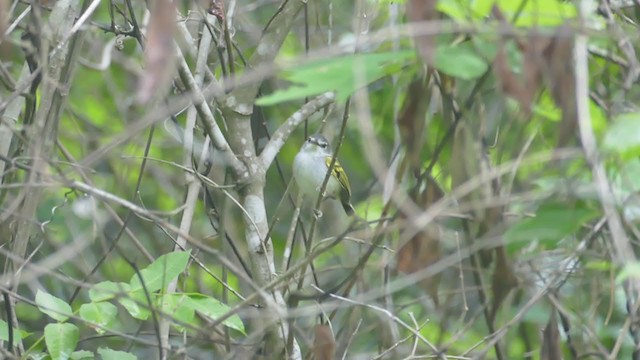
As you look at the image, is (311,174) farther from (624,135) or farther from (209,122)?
(624,135)

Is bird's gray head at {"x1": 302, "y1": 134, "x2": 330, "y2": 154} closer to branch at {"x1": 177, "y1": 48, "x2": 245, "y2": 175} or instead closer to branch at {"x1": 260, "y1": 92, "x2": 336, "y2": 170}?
branch at {"x1": 260, "y1": 92, "x2": 336, "y2": 170}

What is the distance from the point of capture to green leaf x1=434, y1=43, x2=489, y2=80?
2.10 metres

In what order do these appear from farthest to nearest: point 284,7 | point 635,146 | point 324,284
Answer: point 324,284, point 284,7, point 635,146

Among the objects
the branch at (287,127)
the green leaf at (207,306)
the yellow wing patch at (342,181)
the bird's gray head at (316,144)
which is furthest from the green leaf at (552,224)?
the yellow wing patch at (342,181)

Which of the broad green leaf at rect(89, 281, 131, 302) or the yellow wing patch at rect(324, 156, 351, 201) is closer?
the broad green leaf at rect(89, 281, 131, 302)

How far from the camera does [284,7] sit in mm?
4016

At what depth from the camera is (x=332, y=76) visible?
2039 mm

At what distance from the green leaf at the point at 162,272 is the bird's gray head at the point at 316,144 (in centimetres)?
244

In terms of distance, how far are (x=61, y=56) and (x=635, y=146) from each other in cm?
217

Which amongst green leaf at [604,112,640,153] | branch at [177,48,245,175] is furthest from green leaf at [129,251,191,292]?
green leaf at [604,112,640,153]

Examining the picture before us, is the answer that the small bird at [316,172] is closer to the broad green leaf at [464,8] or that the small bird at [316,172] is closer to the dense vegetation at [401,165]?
the dense vegetation at [401,165]

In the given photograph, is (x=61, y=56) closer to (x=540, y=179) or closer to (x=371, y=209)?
(x=540, y=179)

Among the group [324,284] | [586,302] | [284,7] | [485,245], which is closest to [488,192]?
[485,245]

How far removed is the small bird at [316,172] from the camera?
5555mm
